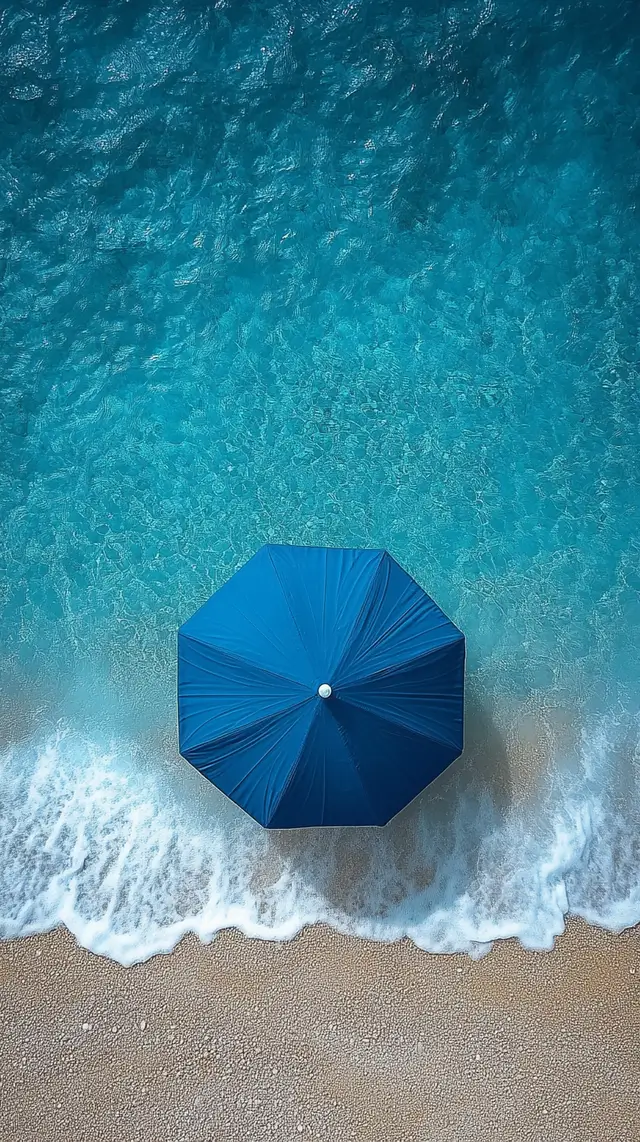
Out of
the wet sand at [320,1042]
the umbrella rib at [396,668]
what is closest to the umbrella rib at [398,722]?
the umbrella rib at [396,668]

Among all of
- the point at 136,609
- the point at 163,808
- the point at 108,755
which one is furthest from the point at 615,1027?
the point at 136,609

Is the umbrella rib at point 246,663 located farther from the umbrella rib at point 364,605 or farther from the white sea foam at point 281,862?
the white sea foam at point 281,862

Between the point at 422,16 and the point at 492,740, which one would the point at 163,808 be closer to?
the point at 492,740

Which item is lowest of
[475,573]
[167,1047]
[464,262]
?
[167,1047]

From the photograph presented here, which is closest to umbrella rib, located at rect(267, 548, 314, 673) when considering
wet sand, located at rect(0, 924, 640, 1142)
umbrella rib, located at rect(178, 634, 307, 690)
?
umbrella rib, located at rect(178, 634, 307, 690)

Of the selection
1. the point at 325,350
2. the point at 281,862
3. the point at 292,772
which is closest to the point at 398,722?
the point at 292,772

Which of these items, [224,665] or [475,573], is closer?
[224,665]

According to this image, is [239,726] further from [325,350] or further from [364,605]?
[325,350]
